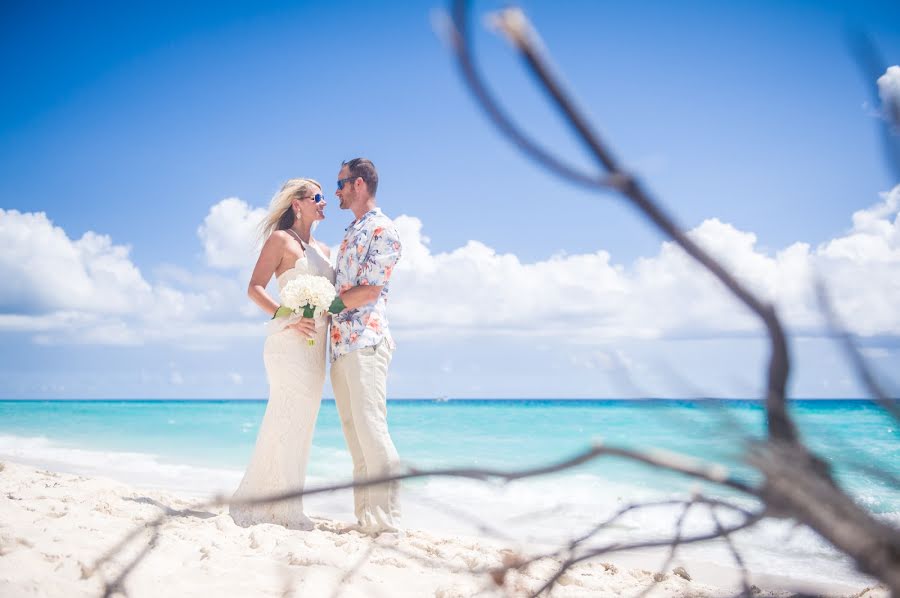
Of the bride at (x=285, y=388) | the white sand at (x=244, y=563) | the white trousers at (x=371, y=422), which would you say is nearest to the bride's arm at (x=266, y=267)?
the bride at (x=285, y=388)

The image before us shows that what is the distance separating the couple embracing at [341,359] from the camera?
12.6 feet

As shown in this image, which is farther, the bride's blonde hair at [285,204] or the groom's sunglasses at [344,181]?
Answer: the bride's blonde hair at [285,204]

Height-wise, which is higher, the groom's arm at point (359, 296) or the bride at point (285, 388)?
the groom's arm at point (359, 296)

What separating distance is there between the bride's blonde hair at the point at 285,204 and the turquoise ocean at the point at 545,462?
1894mm

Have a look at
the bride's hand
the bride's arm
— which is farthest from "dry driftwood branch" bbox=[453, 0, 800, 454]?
the bride's arm

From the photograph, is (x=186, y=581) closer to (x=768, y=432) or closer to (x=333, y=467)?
(x=768, y=432)

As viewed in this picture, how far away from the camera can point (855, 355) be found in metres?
0.88

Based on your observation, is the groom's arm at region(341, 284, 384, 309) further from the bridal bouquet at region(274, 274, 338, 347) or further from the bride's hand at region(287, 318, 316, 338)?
the bride's hand at region(287, 318, 316, 338)

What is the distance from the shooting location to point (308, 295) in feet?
12.2

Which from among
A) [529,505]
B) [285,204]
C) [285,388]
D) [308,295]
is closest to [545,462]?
[308,295]

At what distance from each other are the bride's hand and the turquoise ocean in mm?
1080

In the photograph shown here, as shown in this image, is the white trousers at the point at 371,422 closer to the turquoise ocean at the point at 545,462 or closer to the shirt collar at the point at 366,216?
the turquoise ocean at the point at 545,462

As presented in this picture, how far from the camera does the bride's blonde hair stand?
4273 millimetres

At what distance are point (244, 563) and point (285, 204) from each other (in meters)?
2.42
